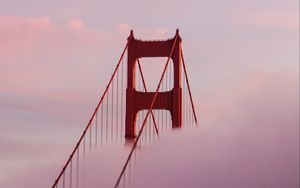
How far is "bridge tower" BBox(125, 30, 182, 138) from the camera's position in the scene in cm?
2386

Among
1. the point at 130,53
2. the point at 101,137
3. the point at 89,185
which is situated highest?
the point at 130,53

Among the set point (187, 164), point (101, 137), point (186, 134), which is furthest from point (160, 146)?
point (101, 137)

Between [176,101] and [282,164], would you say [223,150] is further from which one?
[176,101]

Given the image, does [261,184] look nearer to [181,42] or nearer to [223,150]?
[223,150]

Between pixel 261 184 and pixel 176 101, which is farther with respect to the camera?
pixel 261 184

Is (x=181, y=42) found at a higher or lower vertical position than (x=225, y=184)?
higher

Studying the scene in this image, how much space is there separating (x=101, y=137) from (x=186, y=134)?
562cm

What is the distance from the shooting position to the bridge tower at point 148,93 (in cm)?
2386

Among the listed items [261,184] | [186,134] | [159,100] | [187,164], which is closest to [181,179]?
[187,164]

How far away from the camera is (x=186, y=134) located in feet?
90.6

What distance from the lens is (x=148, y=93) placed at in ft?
81.7

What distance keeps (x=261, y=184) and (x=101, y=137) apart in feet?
39.2

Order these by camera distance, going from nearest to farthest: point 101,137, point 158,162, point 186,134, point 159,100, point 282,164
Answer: point 101,137 → point 159,100 → point 186,134 → point 158,162 → point 282,164

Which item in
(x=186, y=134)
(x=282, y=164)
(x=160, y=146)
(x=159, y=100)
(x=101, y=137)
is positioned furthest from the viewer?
(x=282, y=164)
